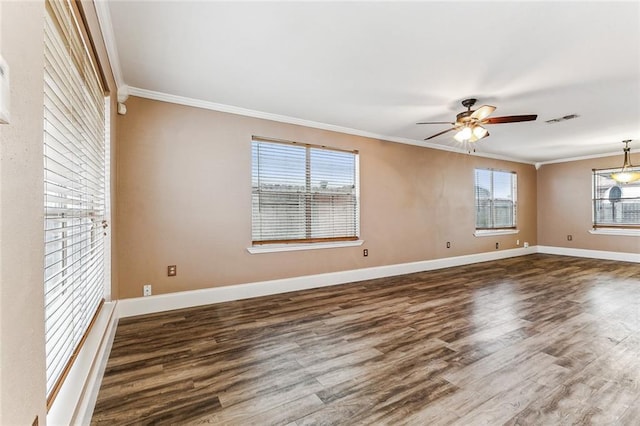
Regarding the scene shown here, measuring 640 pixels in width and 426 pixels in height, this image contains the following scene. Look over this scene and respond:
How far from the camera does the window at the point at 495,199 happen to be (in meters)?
6.37

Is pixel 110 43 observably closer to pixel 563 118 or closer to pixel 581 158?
pixel 563 118

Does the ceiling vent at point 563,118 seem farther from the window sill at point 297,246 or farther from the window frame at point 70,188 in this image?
the window frame at point 70,188

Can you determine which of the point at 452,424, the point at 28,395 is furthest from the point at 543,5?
the point at 28,395

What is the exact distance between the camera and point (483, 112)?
3.10 m

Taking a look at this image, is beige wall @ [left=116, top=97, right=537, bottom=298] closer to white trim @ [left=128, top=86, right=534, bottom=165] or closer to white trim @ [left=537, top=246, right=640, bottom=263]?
white trim @ [left=128, top=86, right=534, bottom=165]

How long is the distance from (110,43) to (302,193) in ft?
8.52

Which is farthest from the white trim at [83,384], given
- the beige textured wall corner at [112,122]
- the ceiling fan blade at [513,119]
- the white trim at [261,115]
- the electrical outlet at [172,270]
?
the ceiling fan blade at [513,119]

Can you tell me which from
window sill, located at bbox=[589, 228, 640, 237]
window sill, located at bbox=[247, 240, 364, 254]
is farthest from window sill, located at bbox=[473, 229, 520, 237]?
window sill, located at bbox=[247, 240, 364, 254]

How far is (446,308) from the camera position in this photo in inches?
130

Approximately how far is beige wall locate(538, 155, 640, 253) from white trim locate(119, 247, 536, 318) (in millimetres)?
3480

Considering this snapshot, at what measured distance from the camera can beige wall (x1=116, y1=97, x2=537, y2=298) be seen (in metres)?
3.12

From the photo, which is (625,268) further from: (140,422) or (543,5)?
(140,422)

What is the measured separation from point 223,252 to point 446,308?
8.90ft

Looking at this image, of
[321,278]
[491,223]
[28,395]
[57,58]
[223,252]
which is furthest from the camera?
[491,223]
